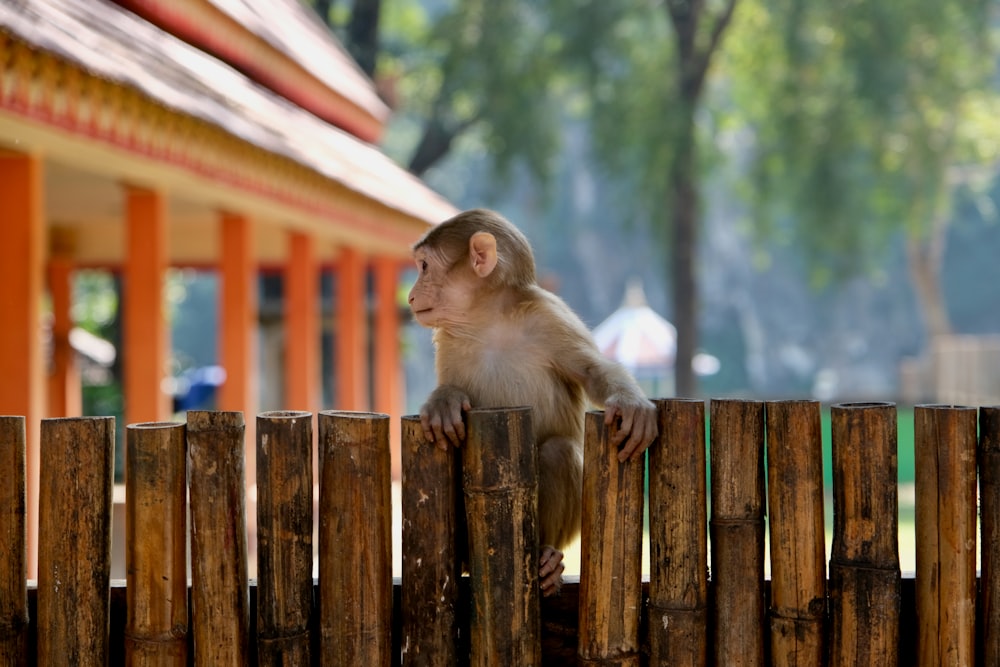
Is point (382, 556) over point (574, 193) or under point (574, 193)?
under

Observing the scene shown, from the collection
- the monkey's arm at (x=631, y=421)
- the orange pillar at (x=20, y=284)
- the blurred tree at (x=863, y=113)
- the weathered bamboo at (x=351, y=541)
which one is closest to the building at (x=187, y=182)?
the orange pillar at (x=20, y=284)

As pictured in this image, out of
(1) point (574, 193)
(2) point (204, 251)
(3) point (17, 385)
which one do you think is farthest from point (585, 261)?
(3) point (17, 385)

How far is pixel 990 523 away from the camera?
3006 millimetres

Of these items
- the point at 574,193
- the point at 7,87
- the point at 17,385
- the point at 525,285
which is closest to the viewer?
the point at 525,285

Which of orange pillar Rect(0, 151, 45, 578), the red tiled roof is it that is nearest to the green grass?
the red tiled roof

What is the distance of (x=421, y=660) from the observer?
300cm

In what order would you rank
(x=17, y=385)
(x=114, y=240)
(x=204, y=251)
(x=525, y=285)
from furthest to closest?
(x=204, y=251), (x=114, y=240), (x=17, y=385), (x=525, y=285)

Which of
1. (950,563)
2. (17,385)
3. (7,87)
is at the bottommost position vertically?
(950,563)

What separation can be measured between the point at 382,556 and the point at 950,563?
147cm

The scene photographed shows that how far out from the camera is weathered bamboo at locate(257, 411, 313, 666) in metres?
2.97

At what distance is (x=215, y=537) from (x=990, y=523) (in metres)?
2.02

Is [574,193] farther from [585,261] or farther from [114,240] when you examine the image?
[114,240]

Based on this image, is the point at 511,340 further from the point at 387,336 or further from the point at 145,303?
the point at 387,336

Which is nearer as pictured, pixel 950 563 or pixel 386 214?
pixel 950 563
